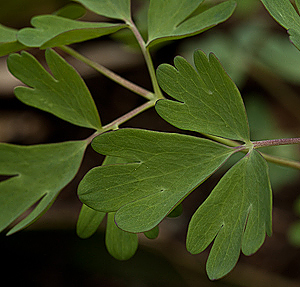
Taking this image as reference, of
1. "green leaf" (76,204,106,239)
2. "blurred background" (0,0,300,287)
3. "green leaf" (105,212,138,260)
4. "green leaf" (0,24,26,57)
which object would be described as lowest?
"blurred background" (0,0,300,287)

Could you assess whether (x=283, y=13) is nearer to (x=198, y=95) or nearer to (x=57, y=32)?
(x=198, y=95)

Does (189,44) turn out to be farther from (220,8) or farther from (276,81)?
(220,8)

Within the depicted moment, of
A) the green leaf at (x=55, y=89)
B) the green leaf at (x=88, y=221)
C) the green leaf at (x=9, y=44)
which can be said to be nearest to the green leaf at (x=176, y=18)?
the green leaf at (x=55, y=89)

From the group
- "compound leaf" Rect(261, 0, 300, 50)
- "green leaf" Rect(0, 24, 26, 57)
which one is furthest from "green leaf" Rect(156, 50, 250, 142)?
"green leaf" Rect(0, 24, 26, 57)

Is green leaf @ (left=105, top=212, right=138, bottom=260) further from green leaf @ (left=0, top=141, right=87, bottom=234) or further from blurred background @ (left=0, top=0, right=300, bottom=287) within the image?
blurred background @ (left=0, top=0, right=300, bottom=287)

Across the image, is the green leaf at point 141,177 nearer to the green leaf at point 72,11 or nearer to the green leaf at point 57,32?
the green leaf at point 57,32
